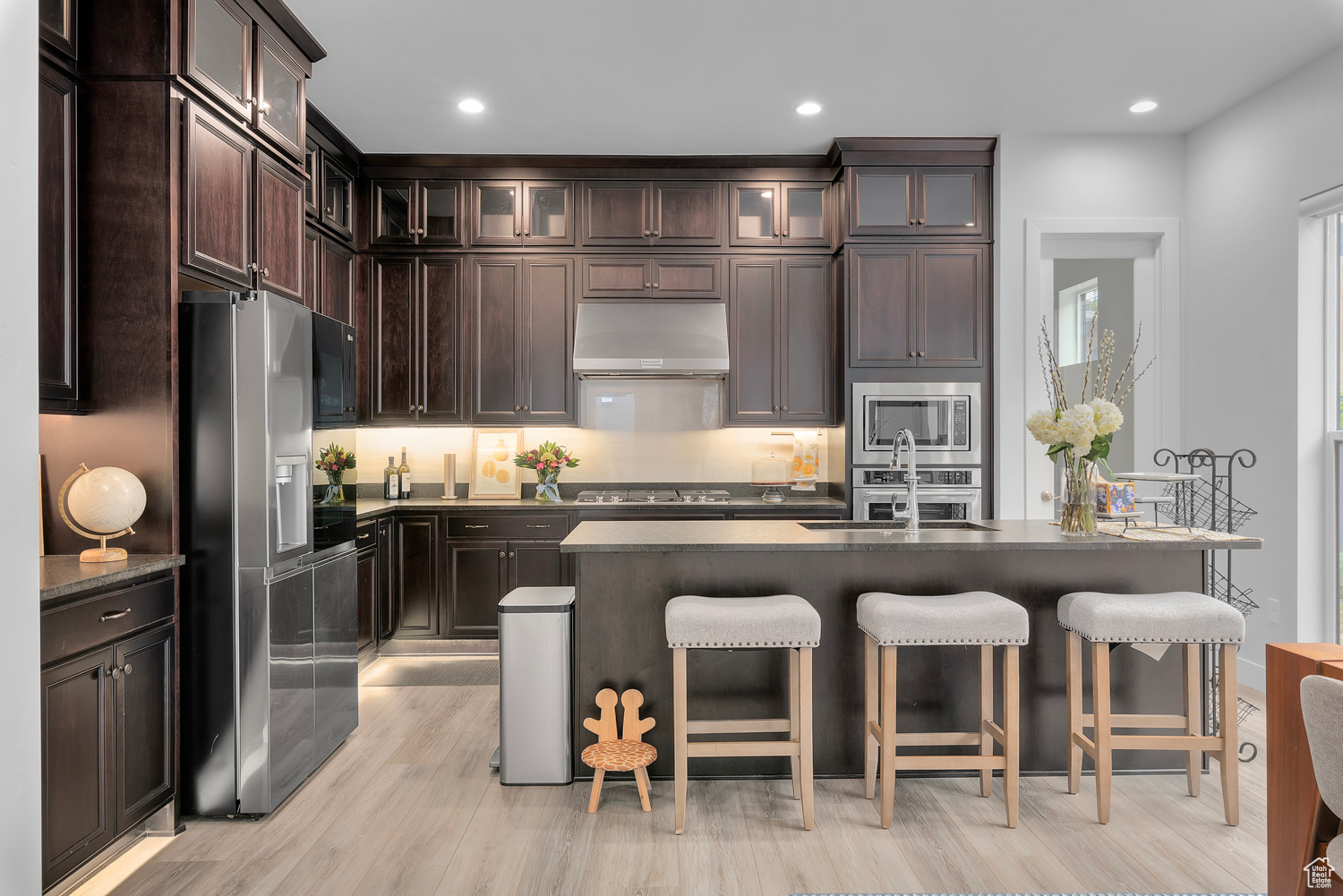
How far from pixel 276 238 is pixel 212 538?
1288 mm

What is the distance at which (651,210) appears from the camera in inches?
184

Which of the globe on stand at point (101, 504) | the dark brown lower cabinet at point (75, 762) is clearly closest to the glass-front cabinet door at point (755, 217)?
the globe on stand at point (101, 504)

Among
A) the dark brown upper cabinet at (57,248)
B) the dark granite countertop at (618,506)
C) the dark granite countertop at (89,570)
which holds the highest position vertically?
the dark brown upper cabinet at (57,248)

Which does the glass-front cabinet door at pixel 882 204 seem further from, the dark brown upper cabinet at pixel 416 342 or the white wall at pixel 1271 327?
the dark brown upper cabinet at pixel 416 342

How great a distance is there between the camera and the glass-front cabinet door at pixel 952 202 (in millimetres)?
4438

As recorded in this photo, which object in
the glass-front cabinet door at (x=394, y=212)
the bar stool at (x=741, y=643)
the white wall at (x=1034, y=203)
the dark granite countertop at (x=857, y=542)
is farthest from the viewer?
the glass-front cabinet door at (x=394, y=212)

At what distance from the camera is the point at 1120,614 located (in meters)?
2.41

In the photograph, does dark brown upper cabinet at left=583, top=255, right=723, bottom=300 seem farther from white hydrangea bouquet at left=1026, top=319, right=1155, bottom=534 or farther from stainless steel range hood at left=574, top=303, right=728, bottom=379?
white hydrangea bouquet at left=1026, top=319, right=1155, bottom=534

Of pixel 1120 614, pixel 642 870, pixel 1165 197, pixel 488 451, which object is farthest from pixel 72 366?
pixel 1165 197

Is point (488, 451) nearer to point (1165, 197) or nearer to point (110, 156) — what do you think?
point (110, 156)

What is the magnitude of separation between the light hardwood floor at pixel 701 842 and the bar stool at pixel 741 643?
19 cm

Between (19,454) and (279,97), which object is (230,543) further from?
(279,97)

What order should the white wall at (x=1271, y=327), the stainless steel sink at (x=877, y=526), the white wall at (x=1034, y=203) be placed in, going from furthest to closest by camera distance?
the white wall at (x=1034, y=203) → the white wall at (x=1271, y=327) → the stainless steel sink at (x=877, y=526)

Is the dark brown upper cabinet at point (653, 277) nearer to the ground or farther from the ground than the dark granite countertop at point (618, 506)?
farther from the ground
